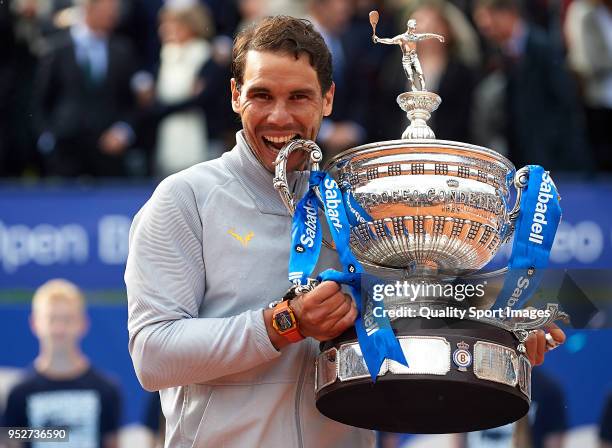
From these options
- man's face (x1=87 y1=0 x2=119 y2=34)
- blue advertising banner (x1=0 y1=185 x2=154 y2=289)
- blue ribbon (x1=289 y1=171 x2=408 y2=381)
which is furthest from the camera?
man's face (x1=87 y1=0 x2=119 y2=34)

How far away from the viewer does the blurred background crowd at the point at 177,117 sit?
23.9 ft

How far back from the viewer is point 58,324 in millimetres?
7285

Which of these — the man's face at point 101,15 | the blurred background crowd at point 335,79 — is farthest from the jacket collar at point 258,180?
the man's face at point 101,15

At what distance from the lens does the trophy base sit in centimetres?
321

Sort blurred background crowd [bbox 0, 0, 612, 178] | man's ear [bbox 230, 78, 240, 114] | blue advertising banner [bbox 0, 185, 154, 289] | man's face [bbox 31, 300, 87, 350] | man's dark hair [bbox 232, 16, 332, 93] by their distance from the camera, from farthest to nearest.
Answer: blurred background crowd [bbox 0, 0, 612, 178] < blue advertising banner [bbox 0, 185, 154, 289] < man's face [bbox 31, 300, 87, 350] < man's ear [bbox 230, 78, 240, 114] < man's dark hair [bbox 232, 16, 332, 93]

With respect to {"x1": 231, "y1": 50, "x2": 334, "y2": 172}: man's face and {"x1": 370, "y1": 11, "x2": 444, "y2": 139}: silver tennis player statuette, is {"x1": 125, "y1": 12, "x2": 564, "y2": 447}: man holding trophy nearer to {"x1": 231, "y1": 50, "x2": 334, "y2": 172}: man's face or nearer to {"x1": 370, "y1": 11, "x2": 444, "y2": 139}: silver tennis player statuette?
{"x1": 231, "y1": 50, "x2": 334, "y2": 172}: man's face

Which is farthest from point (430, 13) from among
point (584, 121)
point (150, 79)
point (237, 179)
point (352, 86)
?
point (237, 179)

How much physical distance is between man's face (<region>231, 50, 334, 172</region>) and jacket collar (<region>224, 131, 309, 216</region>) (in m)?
0.04

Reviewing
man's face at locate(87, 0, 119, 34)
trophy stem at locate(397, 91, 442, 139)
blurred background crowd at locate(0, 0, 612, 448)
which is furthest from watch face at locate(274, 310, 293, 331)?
man's face at locate(87, 0, 119, 34)

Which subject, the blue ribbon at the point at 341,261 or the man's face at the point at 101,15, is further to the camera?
the man's face at the point at 101,15

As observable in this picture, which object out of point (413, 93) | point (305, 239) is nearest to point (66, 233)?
point (413, 93)

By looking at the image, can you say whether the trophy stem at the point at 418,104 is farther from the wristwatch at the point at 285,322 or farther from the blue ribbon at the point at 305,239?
the wristwatch at the point at 285,322

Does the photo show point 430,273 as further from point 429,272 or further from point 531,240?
point 531,240

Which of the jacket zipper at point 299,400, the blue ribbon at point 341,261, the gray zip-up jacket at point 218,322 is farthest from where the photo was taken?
the jacket zipper at point 299,400
